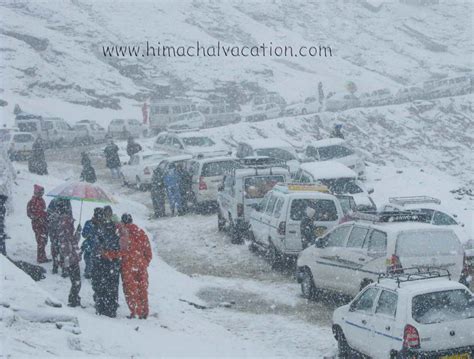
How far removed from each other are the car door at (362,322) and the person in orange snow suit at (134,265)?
329 centimetres

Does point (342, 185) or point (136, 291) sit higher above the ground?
point (342, 185)

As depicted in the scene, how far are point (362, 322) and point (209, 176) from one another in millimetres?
12346

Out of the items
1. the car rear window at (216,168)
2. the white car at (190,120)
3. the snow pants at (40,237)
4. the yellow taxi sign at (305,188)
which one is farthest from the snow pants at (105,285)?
the white car at (190,120)

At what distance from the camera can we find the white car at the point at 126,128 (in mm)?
43719

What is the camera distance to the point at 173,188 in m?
A: 21.5

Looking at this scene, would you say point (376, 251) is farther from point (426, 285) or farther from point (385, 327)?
point (385, 327)

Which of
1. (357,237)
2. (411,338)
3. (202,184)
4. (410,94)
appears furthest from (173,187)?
(410,94)

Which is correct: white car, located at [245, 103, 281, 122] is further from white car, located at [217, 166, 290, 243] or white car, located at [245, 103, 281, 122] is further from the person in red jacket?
the person in red jacket

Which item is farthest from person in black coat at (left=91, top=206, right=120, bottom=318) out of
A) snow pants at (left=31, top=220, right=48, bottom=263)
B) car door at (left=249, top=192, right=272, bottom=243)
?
car door at (left=249, top=192, right=272, bottom=243)

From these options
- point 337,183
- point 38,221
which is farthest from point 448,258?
point 337,183

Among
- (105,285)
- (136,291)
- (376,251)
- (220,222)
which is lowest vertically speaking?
(220,222)

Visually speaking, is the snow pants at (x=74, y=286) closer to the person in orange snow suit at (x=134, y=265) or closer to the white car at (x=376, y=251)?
the person in orange snow suit at (x=134, y=265)

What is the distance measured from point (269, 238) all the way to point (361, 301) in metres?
6.24

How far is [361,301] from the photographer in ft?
31.2
